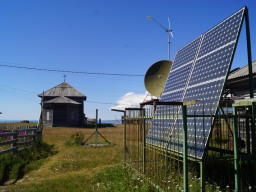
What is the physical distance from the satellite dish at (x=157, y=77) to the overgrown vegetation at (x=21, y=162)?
8.25 m

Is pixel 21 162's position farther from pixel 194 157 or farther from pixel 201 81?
pixel 201 81

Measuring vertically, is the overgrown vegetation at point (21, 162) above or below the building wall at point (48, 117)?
below

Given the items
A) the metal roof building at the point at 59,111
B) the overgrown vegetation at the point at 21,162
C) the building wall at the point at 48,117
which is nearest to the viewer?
the overgrown vegetation at the point at 21,162

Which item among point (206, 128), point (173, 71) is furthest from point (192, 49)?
point (206, 128)

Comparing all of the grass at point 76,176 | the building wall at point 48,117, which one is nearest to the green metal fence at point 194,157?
the grass at point 76,176

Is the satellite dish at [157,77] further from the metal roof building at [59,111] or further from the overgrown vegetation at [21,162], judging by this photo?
the metal roof building at [59,111]

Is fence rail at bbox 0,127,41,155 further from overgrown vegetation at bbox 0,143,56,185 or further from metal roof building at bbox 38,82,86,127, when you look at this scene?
metal roof building at bbox 38,82,86,127

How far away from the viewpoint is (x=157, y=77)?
1568cm

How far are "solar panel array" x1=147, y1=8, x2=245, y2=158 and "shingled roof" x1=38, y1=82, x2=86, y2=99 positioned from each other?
111 feet

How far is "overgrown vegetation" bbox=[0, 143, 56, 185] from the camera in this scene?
803 cm

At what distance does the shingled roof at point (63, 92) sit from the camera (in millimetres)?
38750

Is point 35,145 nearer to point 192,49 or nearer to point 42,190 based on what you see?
point 42,190

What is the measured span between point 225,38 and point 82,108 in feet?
125

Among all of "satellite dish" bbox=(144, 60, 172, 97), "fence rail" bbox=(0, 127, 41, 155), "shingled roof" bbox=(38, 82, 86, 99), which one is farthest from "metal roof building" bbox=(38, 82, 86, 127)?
"satellite dish" bbox=(144, 60, 172, 97)
